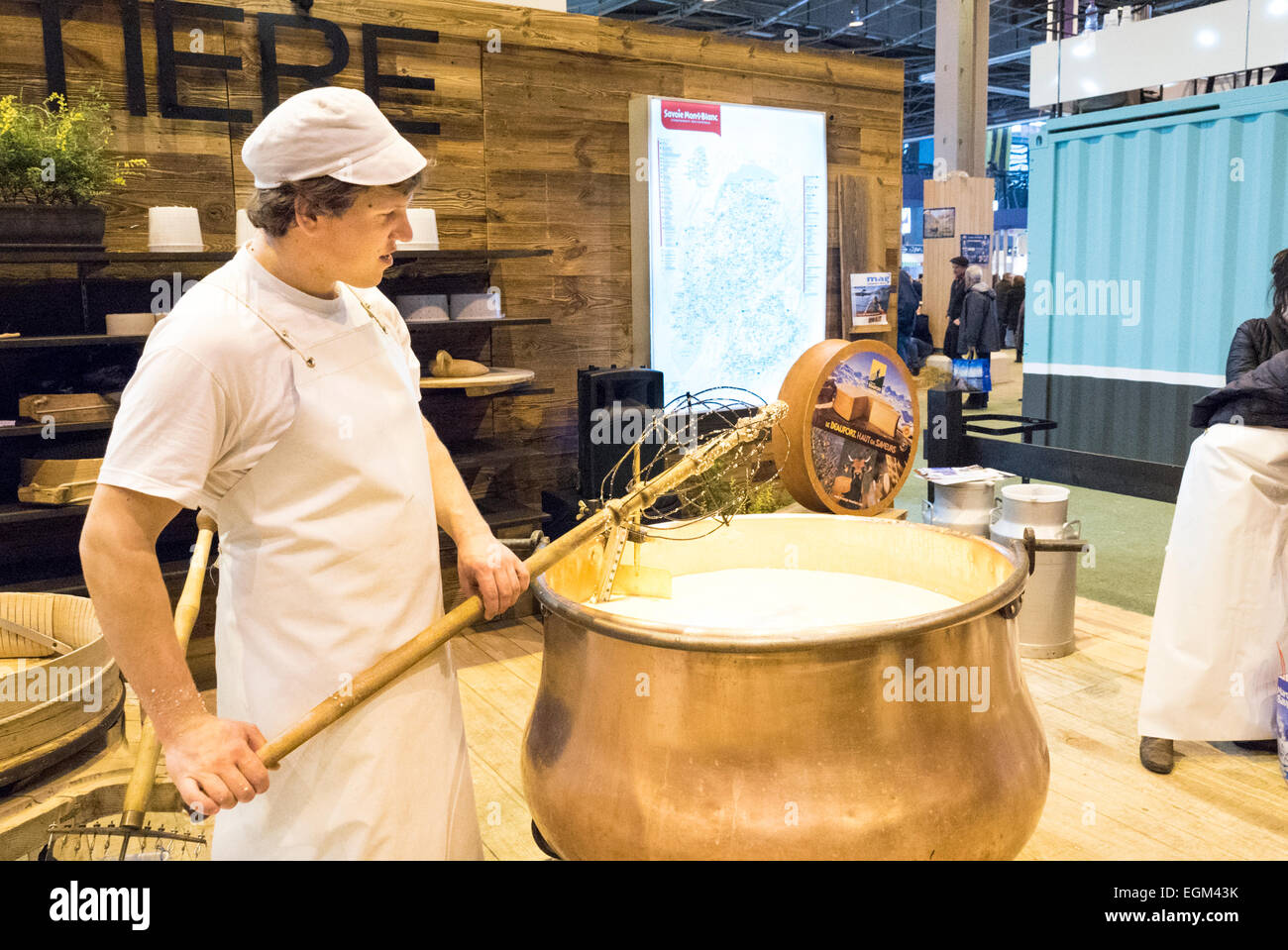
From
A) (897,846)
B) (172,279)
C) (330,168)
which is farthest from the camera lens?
(172,279)

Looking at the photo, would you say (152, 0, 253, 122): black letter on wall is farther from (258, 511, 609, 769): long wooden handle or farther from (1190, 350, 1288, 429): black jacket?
(1190, 350, 1288, 429): black jacket

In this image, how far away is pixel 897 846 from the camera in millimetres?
1463

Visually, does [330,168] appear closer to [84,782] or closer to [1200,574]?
[84,782]

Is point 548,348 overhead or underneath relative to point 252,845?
overhead

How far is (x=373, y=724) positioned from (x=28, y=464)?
2.82 m

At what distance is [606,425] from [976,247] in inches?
341

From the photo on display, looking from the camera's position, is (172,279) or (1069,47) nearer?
(172,279)

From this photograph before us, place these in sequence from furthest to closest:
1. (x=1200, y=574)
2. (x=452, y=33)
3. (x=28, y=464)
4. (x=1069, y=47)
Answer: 1. (x=1069, y=47)
2. (x=452, y=33)
3. (x=28, y=464)
4. (x=1200, y=574)

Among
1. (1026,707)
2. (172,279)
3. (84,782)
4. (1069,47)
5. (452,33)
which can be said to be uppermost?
(1069,47)

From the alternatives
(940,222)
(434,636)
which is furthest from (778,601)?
(940,222)

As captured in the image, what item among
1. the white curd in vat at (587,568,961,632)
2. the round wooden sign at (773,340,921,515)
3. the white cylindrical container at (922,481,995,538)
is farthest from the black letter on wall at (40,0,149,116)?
the white cylindrical container at (922,481,995,538)

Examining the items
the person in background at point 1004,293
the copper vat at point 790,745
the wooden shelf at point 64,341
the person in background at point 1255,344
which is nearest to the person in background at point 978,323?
the person in background at point 1004,293

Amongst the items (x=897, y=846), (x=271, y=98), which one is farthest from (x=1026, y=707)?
(x=271, y=98)

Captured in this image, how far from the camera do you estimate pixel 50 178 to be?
3402 mm
